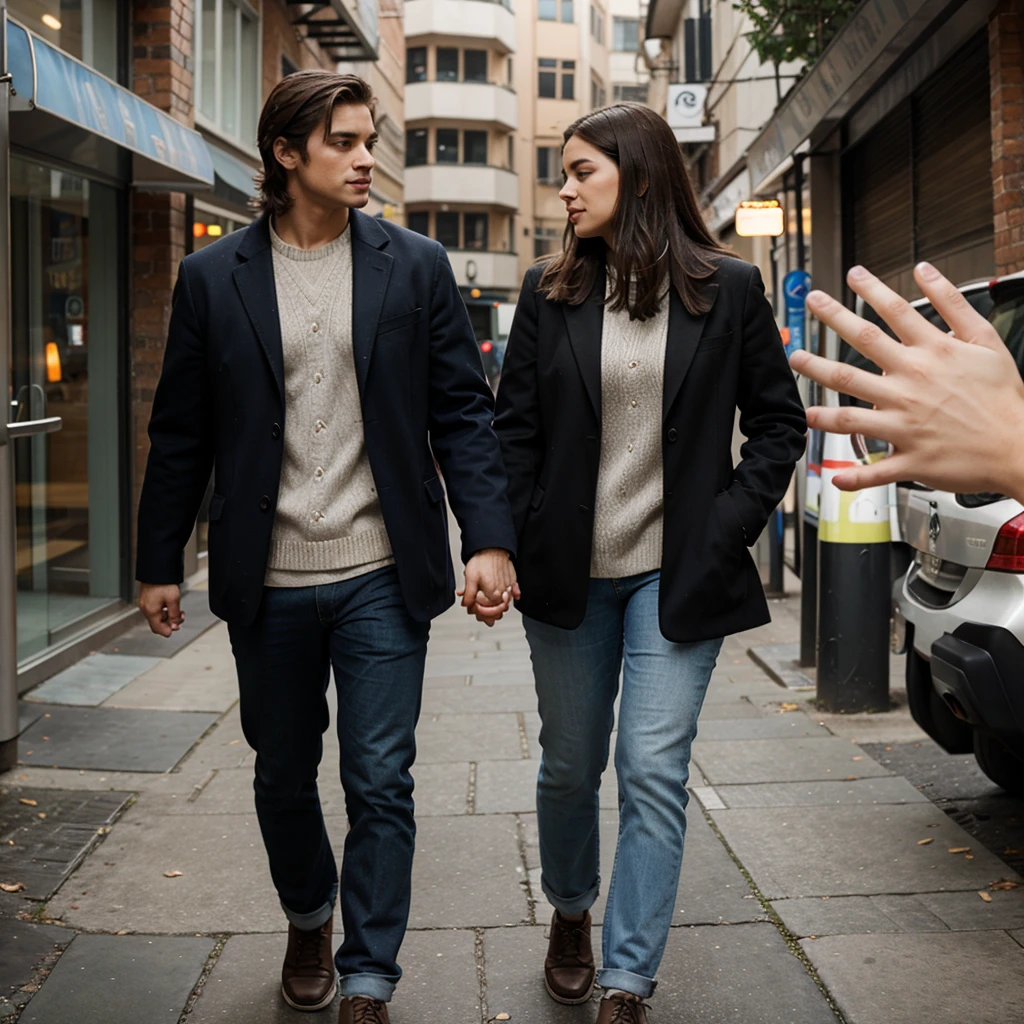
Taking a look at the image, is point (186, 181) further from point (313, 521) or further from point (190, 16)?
point (313, 521)

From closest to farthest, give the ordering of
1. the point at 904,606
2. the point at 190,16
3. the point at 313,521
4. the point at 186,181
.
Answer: the point at 313,521 < the point at 904,606 < the point at 186,181 < the point at 190,16

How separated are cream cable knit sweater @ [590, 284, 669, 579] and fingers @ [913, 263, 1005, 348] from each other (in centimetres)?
172

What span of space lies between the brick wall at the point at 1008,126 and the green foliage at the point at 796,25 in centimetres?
372

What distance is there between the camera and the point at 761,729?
6.54 m

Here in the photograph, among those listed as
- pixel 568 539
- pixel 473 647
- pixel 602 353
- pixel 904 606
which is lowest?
pixel 473 647

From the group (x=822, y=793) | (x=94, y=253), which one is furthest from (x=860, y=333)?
(x=94, y=253)

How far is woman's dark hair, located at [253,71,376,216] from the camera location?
3.33 m

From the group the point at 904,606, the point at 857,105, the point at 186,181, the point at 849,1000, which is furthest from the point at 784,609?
the point at 849,1000

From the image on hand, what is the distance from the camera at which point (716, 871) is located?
15.0ft

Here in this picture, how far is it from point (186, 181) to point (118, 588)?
2575mm

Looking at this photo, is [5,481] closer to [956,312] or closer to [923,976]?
[923,976]

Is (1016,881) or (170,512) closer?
(170,512)

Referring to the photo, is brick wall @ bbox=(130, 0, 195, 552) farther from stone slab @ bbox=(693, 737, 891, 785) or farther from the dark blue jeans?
the dark blue jeans

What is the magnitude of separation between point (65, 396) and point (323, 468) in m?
5.94
